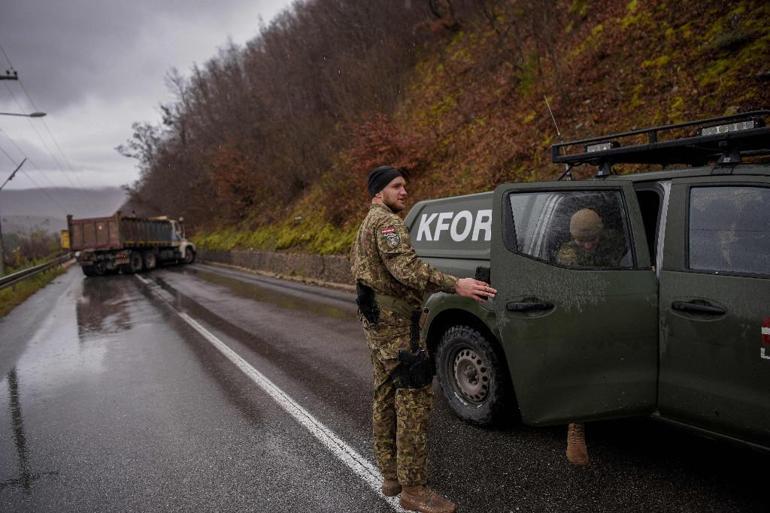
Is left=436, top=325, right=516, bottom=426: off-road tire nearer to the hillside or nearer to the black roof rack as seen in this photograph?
the black roof rack

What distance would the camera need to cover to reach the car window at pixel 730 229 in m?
2.48

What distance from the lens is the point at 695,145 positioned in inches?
116

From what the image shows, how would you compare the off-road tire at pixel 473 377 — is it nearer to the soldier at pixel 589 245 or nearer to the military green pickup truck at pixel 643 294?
the military green pickup truck at pixel 643 294

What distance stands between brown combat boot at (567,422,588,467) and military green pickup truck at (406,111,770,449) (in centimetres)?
46

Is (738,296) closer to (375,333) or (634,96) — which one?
(375,333)

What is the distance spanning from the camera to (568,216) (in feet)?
10.1

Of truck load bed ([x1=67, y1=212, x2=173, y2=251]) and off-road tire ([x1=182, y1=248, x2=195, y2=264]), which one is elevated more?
truck load bed ([x1=67, y1=212, x2=173, y2=251])

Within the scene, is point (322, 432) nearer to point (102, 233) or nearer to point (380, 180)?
point (380, 180)

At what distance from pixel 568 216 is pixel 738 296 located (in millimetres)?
1030

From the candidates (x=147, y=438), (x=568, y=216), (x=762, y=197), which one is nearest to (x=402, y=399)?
(x=568, y=216)

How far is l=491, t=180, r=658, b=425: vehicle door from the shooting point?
2.74 meters

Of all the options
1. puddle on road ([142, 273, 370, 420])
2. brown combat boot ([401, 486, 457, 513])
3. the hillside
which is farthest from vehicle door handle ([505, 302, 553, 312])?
the hillside

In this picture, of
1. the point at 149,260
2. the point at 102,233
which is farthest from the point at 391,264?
the point at 149,260

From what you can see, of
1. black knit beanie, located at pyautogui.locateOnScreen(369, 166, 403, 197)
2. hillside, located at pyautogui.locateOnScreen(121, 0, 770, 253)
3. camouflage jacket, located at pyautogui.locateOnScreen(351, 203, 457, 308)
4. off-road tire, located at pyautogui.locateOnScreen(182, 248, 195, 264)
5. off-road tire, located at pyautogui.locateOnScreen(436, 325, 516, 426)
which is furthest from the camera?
off-road tire, located at pyautogui.locateOnScreen(182, 248, 195, 264)
